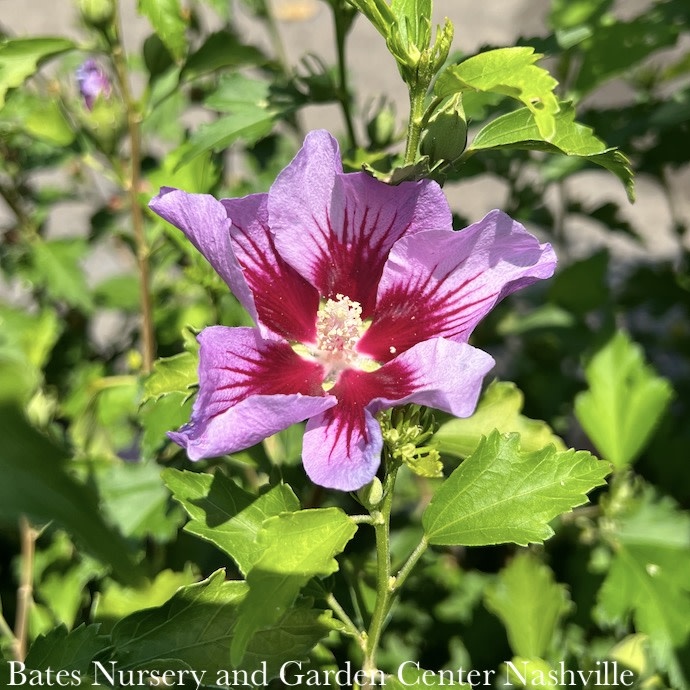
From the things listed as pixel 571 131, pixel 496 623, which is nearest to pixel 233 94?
pixel 571 131

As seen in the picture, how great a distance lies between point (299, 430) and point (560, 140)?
2.04 feet

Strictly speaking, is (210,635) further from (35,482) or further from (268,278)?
(35,482)

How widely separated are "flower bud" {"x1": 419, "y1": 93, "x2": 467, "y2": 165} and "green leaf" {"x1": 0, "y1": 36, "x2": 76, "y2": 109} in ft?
2.28

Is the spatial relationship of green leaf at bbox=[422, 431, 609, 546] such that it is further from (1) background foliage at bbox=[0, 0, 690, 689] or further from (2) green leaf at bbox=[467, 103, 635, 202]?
(2) green leaf at bbox=[467, 103, 635, 202]

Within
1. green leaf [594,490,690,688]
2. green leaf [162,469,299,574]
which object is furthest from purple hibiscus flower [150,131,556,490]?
green leaf [594,490,690,688]

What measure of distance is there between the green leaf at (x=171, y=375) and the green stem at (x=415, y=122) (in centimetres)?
33

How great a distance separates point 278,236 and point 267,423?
0.23 metres

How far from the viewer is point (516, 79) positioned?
68cm

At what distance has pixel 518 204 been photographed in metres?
1.66

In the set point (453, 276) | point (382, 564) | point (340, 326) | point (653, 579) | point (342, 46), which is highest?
point (342, 46)

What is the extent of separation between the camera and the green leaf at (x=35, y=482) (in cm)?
34

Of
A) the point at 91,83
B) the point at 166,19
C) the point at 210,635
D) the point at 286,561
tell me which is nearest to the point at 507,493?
the point at 286,561

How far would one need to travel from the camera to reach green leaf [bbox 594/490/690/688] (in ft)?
3.81

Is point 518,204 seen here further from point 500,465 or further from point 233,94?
point 500,465
